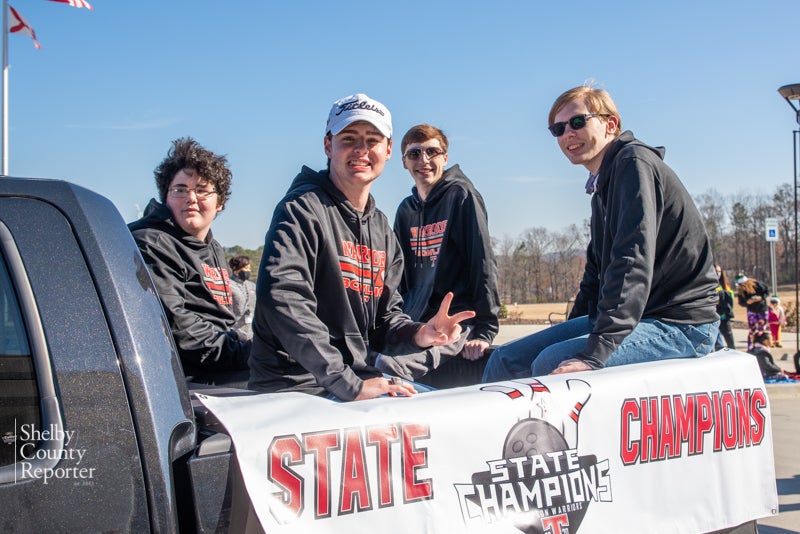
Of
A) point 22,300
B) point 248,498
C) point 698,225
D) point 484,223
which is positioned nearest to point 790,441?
point 484,223

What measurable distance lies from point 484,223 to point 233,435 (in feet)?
9.77

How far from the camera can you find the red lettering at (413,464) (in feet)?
5.16

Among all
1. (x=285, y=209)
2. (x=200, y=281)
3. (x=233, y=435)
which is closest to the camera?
(x=233, y=435)

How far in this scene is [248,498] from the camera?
145cm

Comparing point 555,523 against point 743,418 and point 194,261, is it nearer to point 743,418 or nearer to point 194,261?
point 743,418

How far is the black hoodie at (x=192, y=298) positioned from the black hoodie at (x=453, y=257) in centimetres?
138

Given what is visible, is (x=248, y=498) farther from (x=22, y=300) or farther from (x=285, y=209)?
(x=285, y=209)

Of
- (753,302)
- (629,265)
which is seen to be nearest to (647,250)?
(629,265)

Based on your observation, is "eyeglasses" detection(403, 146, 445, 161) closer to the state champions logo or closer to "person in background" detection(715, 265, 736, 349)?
the state champions logo

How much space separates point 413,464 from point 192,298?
196 centimetres

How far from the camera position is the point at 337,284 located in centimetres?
247

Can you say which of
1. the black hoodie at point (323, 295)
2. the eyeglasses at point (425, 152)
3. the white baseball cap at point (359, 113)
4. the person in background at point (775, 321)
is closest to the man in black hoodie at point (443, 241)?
the eyeglasses at point (425, 152)

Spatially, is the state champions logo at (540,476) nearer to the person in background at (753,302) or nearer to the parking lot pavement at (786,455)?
the parking lot pavement at (786,455)

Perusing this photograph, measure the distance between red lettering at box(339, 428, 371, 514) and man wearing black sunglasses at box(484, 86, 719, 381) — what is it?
3.21 feet
